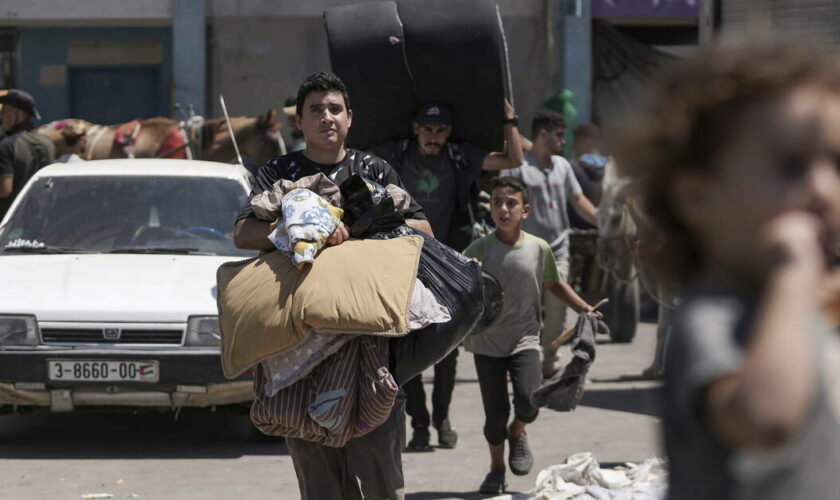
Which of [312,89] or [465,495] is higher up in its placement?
[312,89]

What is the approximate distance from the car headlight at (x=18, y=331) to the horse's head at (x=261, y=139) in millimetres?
6647

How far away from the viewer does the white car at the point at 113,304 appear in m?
7.86

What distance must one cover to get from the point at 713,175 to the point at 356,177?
3.19 metres

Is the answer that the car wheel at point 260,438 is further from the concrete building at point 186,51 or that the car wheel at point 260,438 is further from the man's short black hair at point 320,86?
the concrete building at point 186,51

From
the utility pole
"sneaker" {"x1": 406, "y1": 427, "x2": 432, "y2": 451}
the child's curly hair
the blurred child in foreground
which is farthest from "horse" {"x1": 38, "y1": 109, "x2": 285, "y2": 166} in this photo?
the blurred child in foreground

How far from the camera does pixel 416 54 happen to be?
731 cm

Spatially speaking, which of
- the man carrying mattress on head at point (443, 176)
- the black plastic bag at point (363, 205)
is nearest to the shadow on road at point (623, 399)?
the man carrying mattress on head at point (443, 176)

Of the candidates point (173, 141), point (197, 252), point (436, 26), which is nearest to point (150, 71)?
point (173, 141)

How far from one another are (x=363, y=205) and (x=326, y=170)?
0.31 m

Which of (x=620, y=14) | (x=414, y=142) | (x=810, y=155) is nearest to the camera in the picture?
(x=810, y=155)

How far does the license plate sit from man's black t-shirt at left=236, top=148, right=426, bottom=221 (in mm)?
2842

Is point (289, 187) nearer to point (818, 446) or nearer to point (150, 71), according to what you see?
point (818, 446)

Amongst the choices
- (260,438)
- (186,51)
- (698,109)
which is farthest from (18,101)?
(698,109)

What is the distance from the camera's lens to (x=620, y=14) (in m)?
19.2
